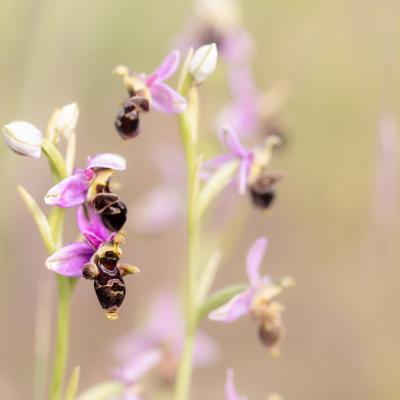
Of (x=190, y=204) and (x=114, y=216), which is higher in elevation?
(x=190, y=204)

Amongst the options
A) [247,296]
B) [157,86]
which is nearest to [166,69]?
[157,86]

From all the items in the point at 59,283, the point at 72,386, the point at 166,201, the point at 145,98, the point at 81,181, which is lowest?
the point at 72,386

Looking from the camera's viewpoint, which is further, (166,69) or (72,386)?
(166,69)

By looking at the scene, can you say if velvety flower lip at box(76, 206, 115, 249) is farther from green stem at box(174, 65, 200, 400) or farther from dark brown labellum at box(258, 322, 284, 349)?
dark brown labellum at box(258, 322, 284, 349)

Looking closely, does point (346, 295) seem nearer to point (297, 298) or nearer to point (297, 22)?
point (297, 298)

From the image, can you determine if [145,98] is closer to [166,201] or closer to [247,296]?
[247,296]
